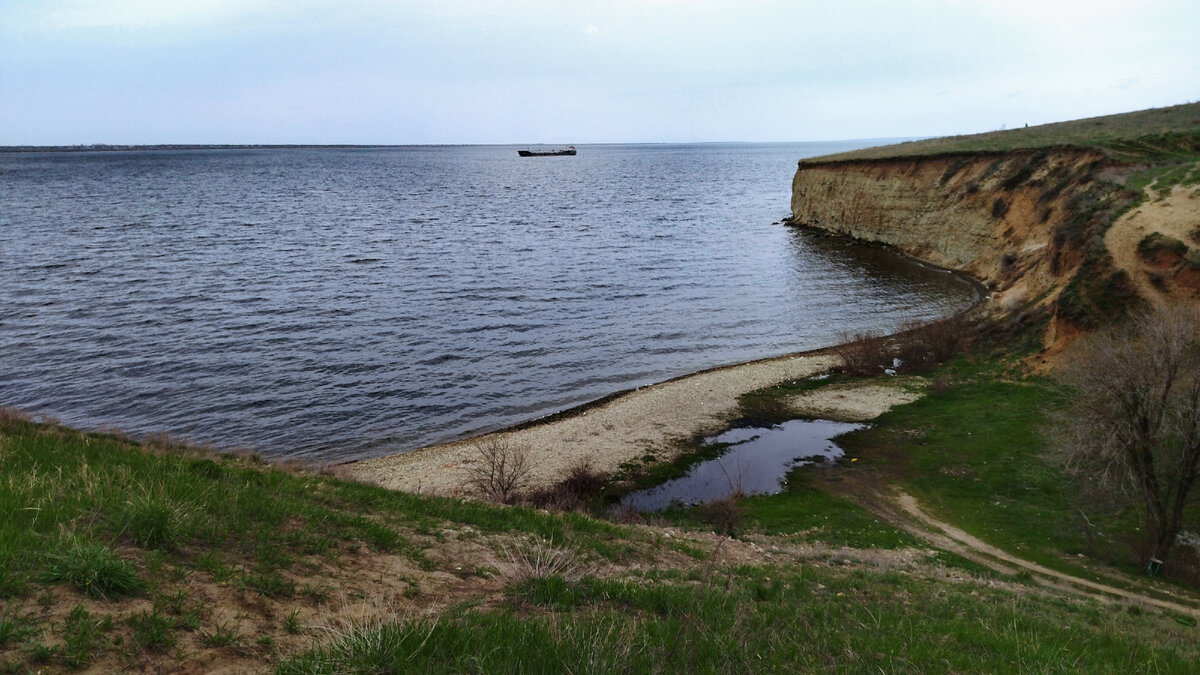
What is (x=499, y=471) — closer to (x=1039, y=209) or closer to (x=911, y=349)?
(x=911, y=349)

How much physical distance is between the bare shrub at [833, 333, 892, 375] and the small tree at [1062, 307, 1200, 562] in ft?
47.7

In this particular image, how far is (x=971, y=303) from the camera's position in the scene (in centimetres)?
4269

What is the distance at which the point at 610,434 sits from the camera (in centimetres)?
2586

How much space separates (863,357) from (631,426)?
12837 millimetres

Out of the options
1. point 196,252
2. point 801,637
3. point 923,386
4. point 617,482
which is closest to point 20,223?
point 196,252

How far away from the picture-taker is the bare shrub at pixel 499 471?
1911cm

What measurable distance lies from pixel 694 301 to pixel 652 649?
40.6 meters

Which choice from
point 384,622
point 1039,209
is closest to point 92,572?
point 384,622

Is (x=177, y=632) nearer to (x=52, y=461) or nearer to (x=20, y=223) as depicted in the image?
(x=52, y=461)

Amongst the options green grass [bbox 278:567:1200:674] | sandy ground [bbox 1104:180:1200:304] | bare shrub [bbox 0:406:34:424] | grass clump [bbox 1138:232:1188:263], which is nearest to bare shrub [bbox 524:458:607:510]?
green grass [bbox 278:567:1200:674]

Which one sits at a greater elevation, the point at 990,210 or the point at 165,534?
the point at 990,210

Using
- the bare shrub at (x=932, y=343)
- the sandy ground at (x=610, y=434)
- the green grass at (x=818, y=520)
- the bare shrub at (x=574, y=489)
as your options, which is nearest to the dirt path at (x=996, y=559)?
the green grass at (x=818, y=520)

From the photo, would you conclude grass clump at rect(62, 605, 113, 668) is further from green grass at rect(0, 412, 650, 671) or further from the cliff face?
the cliff face

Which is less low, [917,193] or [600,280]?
[917,193]
